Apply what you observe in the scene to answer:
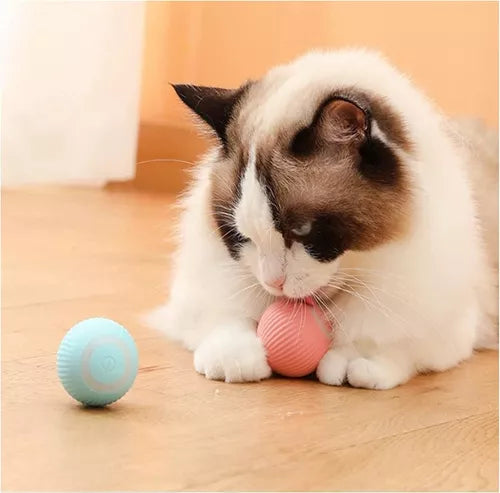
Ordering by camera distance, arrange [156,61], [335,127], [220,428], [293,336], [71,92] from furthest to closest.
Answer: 1. [156,61]
2. [71,92]
3. [293,336]
4. [335,127]
5. [220,428]

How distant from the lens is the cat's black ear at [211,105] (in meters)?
1.62

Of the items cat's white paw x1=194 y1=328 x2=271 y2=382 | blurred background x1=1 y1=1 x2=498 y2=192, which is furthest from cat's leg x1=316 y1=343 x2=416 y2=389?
blurred background x1=1 y1=1 x2=498 y2=192

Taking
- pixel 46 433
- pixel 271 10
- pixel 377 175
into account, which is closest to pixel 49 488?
pixel 46 433

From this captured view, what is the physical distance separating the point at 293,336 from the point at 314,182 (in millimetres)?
277

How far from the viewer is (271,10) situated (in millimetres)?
4039

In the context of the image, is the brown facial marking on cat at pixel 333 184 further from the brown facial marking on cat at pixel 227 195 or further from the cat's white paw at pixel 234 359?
the cat's white paw at pixel 234 359

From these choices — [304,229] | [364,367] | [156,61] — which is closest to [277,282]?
[304,229]

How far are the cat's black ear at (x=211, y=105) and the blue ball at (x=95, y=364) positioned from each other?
44cm

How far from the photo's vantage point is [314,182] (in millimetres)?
1464

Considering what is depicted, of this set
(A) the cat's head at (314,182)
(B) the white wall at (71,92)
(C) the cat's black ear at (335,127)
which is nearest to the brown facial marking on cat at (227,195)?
(A) the cat's head at (314,182)

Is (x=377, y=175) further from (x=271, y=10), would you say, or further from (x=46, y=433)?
(x=271, y=10)

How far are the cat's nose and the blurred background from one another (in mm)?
1854

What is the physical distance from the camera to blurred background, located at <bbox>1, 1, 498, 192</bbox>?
328cm

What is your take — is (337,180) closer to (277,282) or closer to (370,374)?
(277,282)
